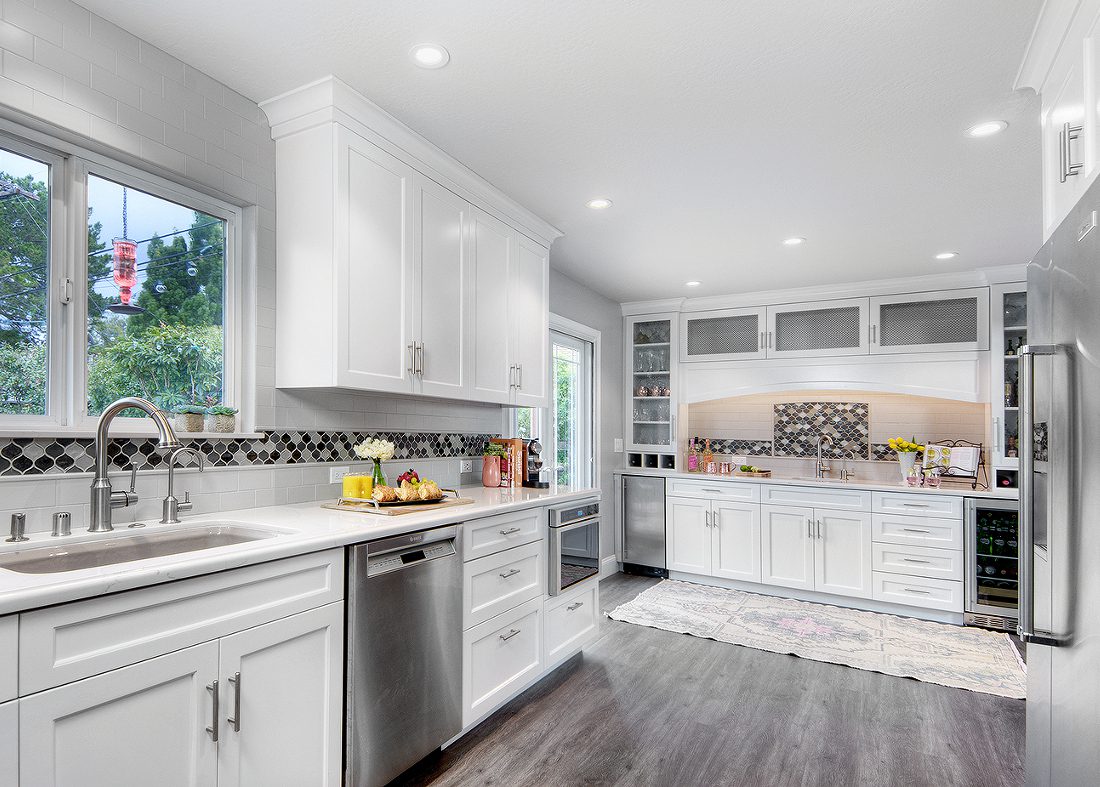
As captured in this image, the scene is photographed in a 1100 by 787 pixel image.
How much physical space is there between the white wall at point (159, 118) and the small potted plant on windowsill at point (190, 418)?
0.80ft

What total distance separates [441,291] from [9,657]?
2.09 metres

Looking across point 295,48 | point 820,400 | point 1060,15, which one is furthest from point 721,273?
point 295,48

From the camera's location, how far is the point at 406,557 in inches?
87.0

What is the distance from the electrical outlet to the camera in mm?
2793

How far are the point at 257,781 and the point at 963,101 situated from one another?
3.24 m

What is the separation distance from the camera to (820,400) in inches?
213

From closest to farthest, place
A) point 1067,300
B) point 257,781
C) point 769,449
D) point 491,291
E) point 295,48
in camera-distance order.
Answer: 1. point 1067,300
2. point 257,781
3. point 295,48
4. point 491,291
5. point 769,449

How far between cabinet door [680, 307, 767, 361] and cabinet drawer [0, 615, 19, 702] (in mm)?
5116

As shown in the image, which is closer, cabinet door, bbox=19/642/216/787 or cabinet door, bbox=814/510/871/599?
cabinet door, bbox=19/642/216/787

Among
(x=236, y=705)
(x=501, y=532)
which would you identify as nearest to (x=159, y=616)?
(x=236, y=705)

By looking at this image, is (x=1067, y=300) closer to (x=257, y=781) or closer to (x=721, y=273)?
(x=257, y=781)

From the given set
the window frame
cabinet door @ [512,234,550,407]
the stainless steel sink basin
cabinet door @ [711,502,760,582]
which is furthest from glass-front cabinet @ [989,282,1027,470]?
the window frame

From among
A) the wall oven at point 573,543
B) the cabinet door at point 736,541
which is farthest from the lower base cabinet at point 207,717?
the cabinet door at point 736,541

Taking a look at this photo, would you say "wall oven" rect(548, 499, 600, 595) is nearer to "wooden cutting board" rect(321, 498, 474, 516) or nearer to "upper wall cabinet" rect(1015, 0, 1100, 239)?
"wooden cutting board" rect(321, 498, 474, 516)
